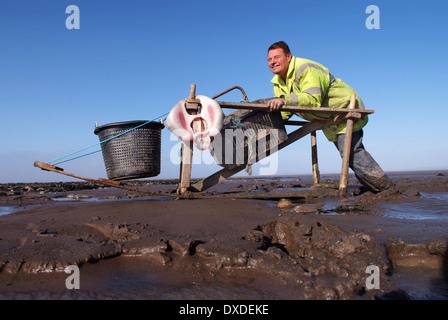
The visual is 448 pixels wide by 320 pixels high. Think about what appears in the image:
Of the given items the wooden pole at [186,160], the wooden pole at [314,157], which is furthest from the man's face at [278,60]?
the wooden pole at [314,157]

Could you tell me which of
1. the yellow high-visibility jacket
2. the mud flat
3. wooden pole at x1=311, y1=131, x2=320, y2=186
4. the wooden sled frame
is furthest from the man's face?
the mud flat

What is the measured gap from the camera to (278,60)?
218 inches

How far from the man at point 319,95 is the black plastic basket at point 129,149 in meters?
2.06

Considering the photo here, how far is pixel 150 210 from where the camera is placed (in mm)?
3809

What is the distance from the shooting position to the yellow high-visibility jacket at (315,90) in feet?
17.1

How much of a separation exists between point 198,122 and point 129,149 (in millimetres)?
1167

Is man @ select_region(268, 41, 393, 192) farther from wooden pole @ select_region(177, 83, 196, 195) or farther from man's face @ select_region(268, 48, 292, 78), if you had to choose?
wooden pole @ select_region(177, 83, 196, 195)

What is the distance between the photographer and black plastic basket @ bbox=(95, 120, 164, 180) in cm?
482

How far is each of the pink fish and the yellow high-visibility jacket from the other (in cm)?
127

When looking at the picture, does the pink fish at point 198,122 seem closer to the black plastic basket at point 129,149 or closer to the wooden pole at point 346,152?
the black plastic basket at point 129,149

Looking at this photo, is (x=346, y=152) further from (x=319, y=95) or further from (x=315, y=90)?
(x=315, y=90)
